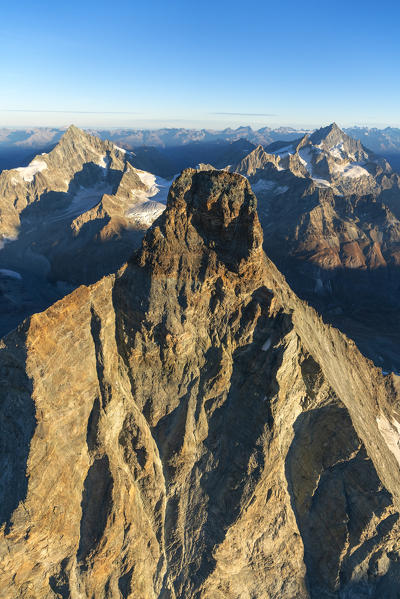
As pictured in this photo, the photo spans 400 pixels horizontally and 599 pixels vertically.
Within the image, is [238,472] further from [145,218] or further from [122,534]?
[145,218]

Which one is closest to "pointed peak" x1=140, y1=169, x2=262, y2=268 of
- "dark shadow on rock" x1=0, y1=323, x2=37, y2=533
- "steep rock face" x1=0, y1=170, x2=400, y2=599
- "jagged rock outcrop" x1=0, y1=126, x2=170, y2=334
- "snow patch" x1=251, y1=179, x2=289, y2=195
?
"steep rock face" x1=0, y1=170, x2=400, y2=599

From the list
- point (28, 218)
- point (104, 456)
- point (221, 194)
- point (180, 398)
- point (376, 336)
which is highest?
point (221, 194)

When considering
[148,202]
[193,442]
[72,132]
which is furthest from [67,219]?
[193,442]

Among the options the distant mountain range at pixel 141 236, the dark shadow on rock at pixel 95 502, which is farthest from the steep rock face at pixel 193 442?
the distant mountain range at pixel 141 236

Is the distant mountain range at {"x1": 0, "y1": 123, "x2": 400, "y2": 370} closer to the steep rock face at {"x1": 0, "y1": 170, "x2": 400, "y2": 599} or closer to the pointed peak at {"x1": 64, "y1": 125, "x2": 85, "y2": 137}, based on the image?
the pointed peak at {"x1": 64, "y1": 125, "x2": 85, "y2": 137}

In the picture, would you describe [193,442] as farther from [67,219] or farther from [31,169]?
[31,169]

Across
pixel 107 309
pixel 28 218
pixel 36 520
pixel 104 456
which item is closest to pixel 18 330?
pixel 107 309
